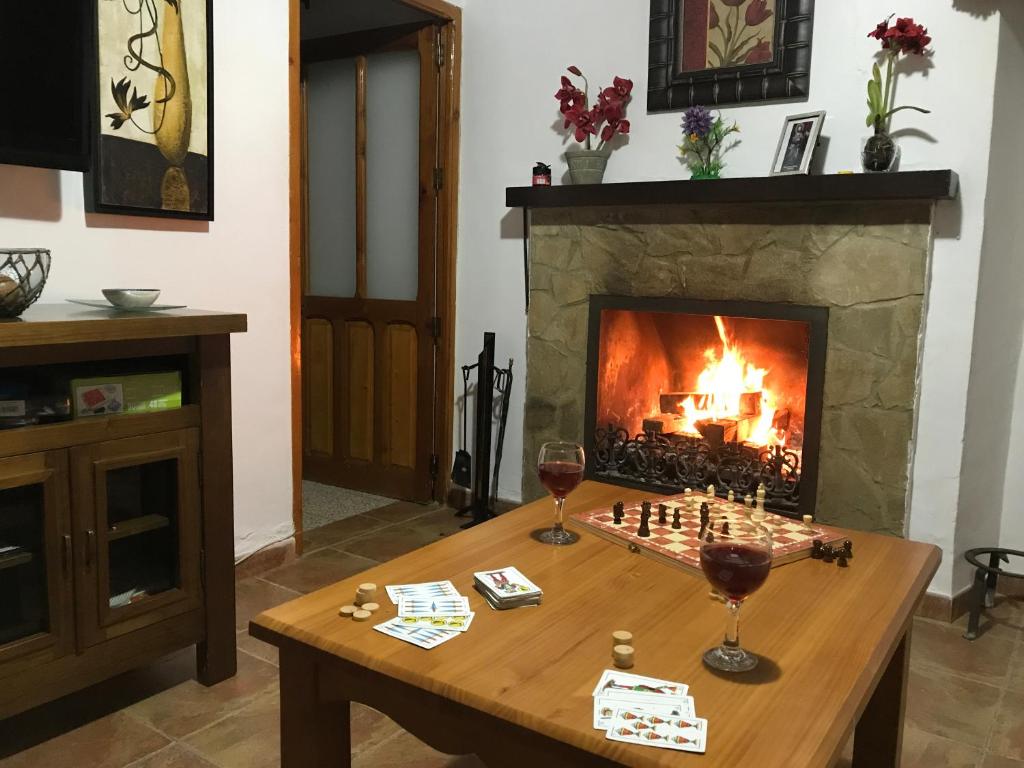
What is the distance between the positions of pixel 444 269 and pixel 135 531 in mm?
1989

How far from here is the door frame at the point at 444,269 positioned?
306 centimetres

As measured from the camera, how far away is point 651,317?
3.29 meters

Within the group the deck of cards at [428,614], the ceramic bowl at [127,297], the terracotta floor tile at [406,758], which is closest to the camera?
the deck of cards at [428,614]

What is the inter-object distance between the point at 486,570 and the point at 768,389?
1938 mm

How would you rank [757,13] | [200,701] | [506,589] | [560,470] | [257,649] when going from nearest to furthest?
1. [506,589]
2. [560,470]
3. [200,701]
4. [257,649]
5. [757,13]

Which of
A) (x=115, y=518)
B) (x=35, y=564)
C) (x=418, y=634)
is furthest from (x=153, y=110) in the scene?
(x=418, y=634)

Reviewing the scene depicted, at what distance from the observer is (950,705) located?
2164 mm

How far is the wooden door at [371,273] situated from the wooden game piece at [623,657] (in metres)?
2.79

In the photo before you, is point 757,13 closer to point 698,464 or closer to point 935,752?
point 698,464

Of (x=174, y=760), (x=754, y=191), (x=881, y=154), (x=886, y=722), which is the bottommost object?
(x=174, y=760)

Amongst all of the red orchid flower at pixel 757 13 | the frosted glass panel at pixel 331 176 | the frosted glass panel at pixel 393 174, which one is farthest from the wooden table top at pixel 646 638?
the frosted glass panel at pixel 331 176

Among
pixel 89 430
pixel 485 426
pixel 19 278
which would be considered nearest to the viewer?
pixel 19 278

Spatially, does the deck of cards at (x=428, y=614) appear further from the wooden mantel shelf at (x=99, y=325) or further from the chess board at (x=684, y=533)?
the wooden mantel shelf at (x=99, y=325)

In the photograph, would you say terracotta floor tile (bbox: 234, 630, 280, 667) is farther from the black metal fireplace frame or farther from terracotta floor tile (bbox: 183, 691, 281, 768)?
the black metal fireplace frame
